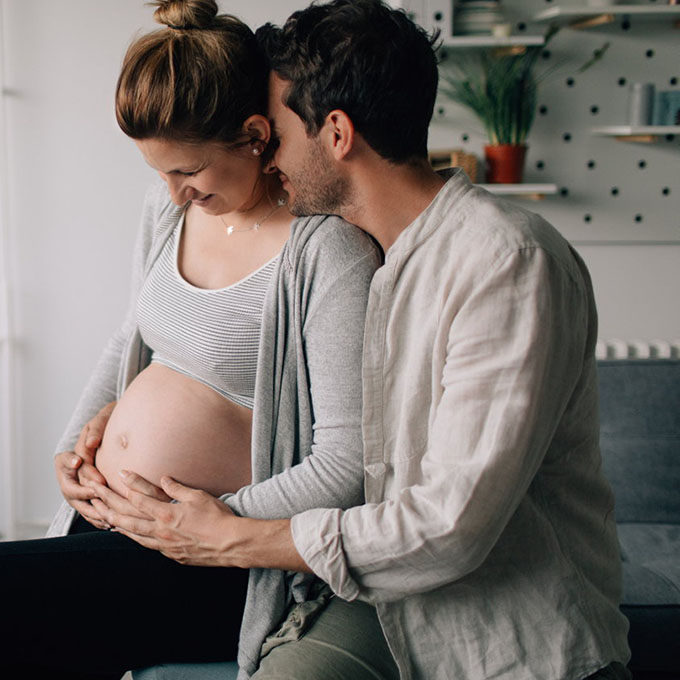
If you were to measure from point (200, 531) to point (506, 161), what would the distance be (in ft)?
5.48

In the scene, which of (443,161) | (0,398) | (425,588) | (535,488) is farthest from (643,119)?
(0,398)

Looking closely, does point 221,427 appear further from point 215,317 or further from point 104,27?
point 104,27

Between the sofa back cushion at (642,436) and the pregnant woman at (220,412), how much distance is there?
1193 millimetres

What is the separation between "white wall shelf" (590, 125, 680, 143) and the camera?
2387 millimetres

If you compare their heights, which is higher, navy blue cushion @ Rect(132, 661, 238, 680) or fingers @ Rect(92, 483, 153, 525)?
fingers @ Rect(92, 483, 153, 525)

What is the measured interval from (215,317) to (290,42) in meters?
0.43

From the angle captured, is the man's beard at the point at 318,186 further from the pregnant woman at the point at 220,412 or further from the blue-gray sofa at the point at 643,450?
the blue-gray sofa at the point at 643,450

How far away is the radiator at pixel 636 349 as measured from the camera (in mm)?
2439

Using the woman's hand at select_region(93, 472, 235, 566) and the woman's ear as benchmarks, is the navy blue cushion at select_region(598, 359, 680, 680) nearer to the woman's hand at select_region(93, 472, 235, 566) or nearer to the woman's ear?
the woman's hand at select_region(93, 472, 235, 566)

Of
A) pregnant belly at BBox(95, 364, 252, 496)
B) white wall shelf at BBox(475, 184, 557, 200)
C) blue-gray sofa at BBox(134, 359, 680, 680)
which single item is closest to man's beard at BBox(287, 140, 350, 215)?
pregnant belly at BBox(95, 364, 252, 496)

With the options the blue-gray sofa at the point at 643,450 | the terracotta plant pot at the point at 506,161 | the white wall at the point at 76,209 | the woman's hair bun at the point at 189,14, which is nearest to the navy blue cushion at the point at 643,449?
the blue-gray sofa at the point at 643,450

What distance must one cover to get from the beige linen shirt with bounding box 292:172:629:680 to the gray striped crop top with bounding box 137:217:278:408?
24 centimetres

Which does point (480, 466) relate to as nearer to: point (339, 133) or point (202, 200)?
point (339, 133)

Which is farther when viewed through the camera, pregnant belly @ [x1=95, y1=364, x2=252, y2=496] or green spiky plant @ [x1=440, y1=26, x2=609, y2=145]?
green spiky plant @ [x1=440, y1=26, x2=609, y2=145]
